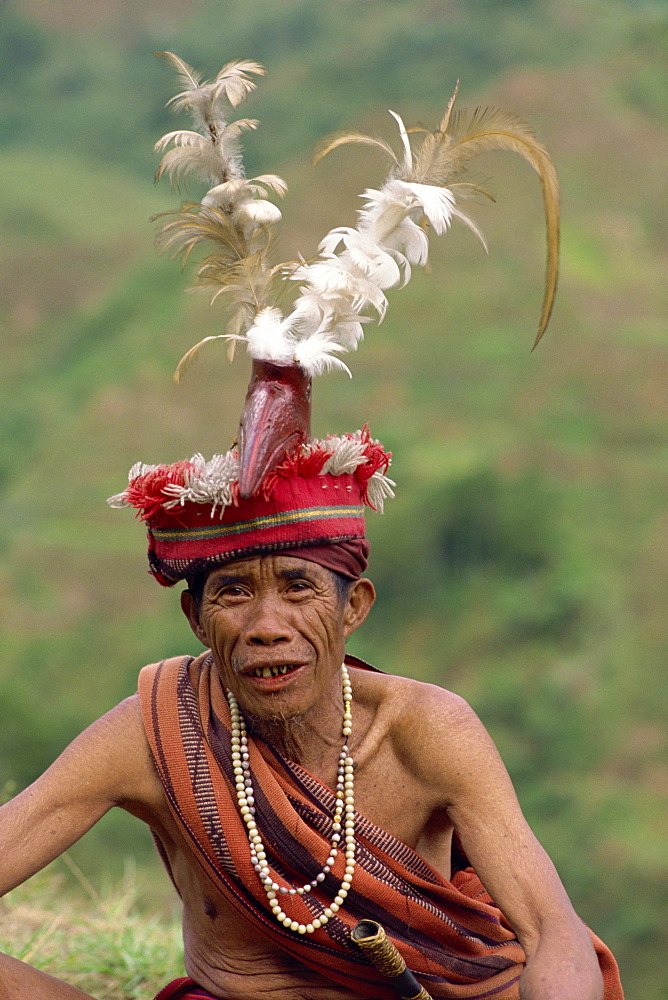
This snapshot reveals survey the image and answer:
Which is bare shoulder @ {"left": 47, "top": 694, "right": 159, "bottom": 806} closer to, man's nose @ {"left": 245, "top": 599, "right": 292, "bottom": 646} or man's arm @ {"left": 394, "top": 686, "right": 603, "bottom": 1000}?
man's nose @ {"left": 245, "top": 599, "right": 292, "bottom": 646}

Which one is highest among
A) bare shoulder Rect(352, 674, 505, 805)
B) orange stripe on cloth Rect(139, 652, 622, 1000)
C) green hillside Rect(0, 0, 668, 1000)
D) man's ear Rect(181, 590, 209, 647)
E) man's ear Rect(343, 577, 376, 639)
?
green hillside Rect(0, 0, 668, 1000)

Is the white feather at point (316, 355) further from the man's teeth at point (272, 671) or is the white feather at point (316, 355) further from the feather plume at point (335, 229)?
the man's teeth at point (272, 671)

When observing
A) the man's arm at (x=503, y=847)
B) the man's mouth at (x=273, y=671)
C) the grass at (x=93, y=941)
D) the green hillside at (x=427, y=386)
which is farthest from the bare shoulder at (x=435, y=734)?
the green hillside at (x=427, y=386)

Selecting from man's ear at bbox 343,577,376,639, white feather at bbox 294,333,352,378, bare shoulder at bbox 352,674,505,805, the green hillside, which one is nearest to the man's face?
man's ear at bbox 343,577,376,639

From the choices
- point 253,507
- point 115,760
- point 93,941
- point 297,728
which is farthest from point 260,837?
point 93,941

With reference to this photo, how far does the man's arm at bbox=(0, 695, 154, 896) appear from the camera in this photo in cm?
298

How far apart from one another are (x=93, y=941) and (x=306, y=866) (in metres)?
1.79

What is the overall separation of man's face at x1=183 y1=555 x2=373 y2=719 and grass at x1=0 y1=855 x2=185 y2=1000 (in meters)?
1.57

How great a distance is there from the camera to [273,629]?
2.92 meters

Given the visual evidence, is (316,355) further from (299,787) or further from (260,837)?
(260,837)

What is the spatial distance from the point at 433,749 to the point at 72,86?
388 inches

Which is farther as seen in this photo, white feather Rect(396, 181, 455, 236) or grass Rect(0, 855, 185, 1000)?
grass Rect(0, 855, 185, 1000)

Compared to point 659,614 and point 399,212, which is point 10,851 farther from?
point 659,614

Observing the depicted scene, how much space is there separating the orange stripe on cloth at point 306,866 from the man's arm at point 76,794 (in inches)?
2.6
